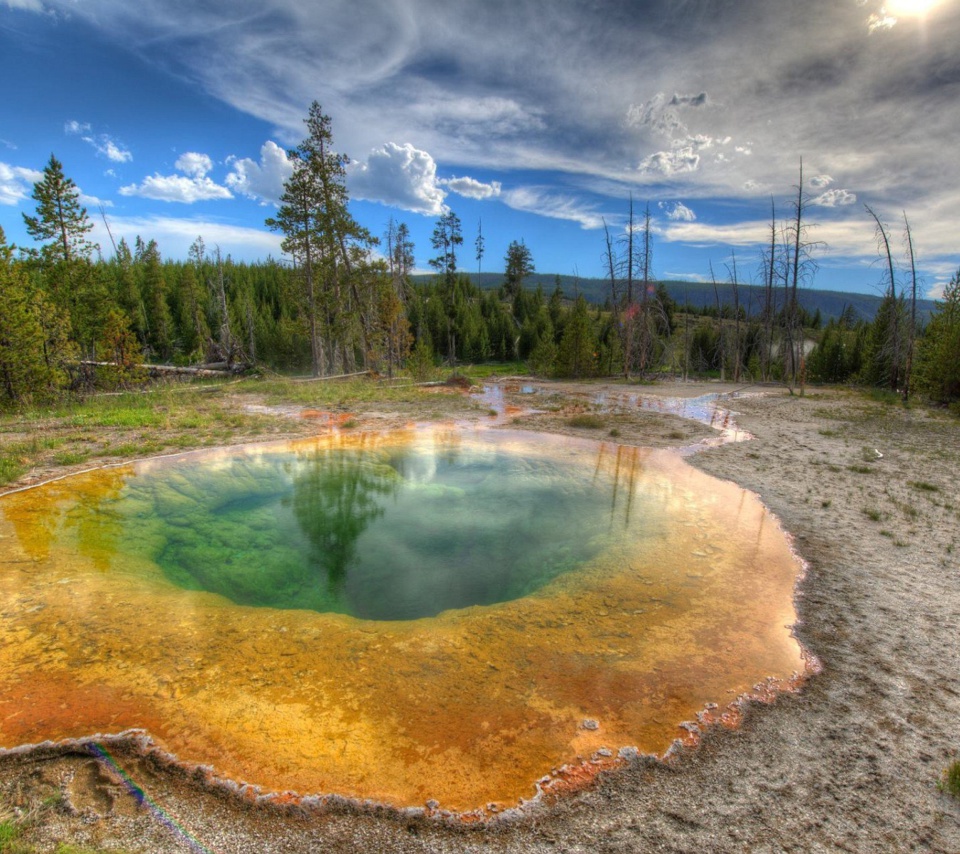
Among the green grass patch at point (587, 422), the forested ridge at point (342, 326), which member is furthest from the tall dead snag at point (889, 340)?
the green grass patch at point (587, 422)

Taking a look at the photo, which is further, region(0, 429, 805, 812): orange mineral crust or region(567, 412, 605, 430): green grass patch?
region(567, 412, 605, 430): green grass patch

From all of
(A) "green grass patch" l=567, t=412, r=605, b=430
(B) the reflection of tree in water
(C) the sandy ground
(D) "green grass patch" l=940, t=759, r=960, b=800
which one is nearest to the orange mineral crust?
(C) the sandy ground

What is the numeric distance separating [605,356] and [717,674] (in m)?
34.2

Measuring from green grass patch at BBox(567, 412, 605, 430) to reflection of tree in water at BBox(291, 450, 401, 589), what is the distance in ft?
23.2

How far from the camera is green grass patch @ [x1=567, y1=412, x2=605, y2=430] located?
15.9 metres

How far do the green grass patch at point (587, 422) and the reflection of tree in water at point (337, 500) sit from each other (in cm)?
708

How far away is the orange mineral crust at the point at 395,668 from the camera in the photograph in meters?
3.53

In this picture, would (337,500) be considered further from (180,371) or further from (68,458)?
(180,371)

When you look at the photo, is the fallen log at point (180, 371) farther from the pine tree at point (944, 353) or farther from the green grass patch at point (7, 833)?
the pine tree at point (944, 353)

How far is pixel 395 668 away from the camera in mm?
4504

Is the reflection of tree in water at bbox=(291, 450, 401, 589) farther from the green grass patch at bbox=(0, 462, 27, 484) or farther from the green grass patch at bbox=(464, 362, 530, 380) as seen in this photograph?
the green grass patch at bbox=(464, 362, 530, 380)

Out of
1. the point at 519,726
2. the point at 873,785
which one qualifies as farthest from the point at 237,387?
the point at 873,785

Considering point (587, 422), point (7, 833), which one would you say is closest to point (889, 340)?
point (587, 422)

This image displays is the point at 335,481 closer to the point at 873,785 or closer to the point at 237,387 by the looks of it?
the point at 873,785
